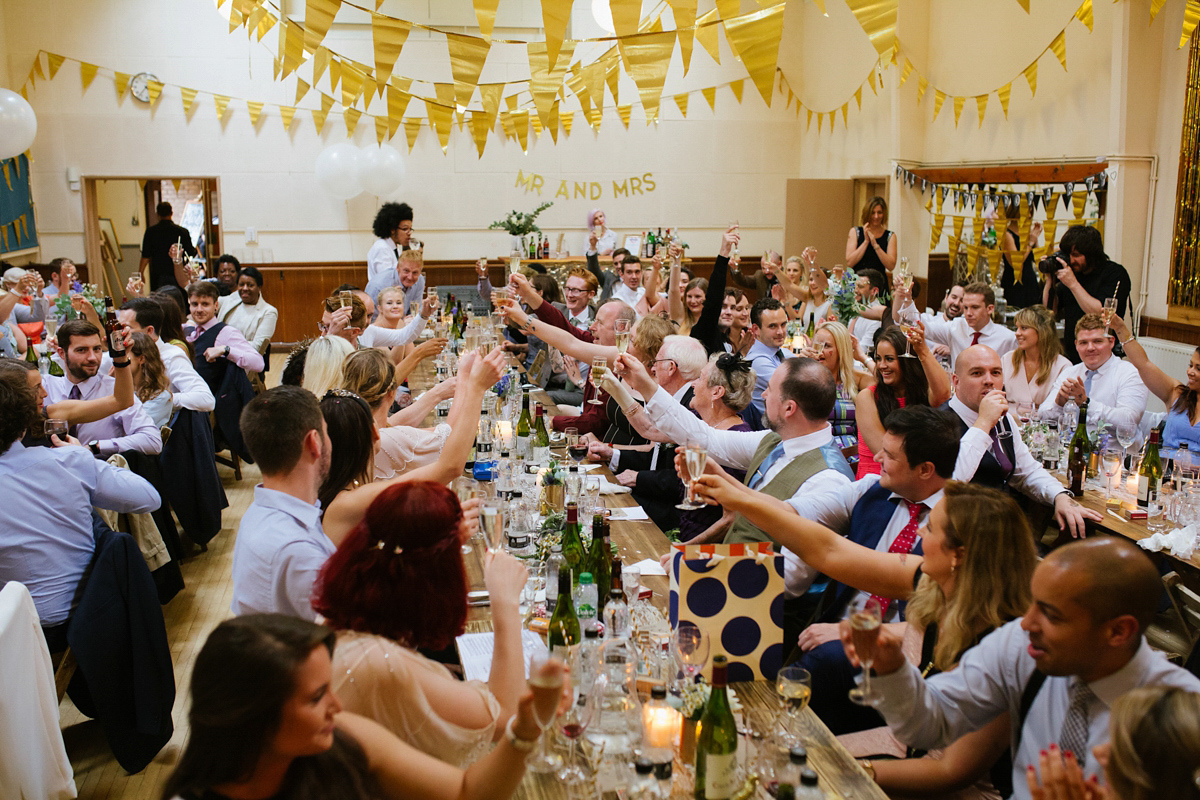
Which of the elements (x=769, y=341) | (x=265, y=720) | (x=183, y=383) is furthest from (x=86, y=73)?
(x=265, y=720)

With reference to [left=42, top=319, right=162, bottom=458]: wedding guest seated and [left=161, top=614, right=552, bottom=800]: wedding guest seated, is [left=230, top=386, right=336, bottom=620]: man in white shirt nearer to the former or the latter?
[left=161, top=614, right=552, bottom=800]: wedding guest seated

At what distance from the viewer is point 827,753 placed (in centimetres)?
198

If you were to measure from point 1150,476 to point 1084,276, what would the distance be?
10.9ft

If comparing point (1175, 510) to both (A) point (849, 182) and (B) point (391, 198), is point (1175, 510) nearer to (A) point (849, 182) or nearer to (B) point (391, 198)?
(A) point (849, 182)

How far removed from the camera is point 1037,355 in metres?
5.36

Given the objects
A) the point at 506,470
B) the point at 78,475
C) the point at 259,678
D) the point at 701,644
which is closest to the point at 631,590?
the point at 701,644

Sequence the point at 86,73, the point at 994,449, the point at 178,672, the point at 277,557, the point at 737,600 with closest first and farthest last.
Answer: the point at 737,600
the point at 277,557
the point at 994,449
the point at 178,672
the point at 86,73

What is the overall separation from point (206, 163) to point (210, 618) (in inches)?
343

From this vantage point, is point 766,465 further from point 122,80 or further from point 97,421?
point 122,80

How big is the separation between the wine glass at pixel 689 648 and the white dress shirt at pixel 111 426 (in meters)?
3.13

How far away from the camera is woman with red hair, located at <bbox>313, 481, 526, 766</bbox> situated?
1715mm

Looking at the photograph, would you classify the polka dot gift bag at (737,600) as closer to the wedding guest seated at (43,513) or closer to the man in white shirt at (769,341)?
the wedding guest seated at (43,513)

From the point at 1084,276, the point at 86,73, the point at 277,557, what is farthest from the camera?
the point at 86,73

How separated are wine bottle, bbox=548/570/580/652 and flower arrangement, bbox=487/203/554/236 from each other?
10.1 meters
